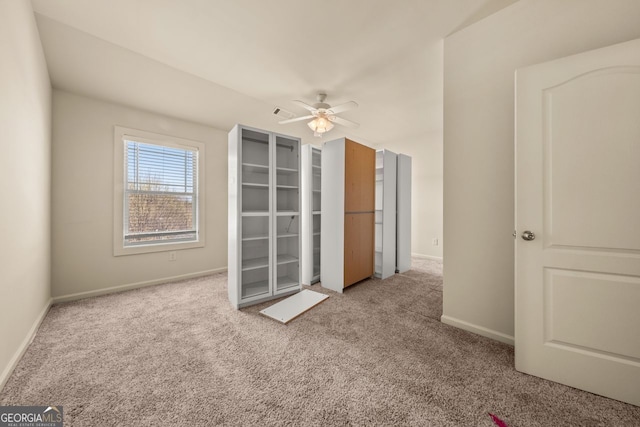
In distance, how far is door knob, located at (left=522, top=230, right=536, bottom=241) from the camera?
156 cm

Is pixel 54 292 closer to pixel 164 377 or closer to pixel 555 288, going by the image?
pixel 164 377

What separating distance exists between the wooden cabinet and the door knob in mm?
1883

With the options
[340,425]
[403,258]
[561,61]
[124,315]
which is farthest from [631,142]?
[124,315]

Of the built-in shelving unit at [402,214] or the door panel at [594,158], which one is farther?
the built-in shelving unit at [402,214]

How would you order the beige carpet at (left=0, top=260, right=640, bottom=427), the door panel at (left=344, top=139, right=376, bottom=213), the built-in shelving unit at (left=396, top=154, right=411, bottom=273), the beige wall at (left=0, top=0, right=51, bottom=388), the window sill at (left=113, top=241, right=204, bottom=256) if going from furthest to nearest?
the built-in shelving unit at (left=396, top=154, right=411, bottom=273), the window sill at (left=113, top=241, right=204, bottom=256), the door panel at (left=344, top=139, right=376, bottom=213), the beige wall at (left=0, top=0, right=51, bottom=388), the beige carpet at (left=0, top=260, right=640, bottom=427)

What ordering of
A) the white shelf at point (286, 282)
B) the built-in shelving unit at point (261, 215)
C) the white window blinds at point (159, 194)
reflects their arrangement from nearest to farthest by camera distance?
the built-in shelving unit at point (261, 215), the white shelf at point (286, 282), the white window blinds at point (159, 194)

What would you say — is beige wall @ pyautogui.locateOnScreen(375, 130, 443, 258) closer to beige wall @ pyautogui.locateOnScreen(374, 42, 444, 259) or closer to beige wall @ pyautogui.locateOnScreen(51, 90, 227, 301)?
beige wall @ pyautogui.locateOnScreen(374, 42, 444, 259)

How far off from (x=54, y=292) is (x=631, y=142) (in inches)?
214

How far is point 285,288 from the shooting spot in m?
3.06

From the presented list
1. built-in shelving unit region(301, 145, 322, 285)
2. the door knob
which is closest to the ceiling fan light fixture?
built-in shelving unit region(301, 145, 322, 285)

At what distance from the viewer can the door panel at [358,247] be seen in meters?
3.24

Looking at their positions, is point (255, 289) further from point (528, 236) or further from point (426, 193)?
point (426, 193)

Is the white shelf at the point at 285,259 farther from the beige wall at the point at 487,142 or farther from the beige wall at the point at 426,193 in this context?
the beige wall at the point at 426,193

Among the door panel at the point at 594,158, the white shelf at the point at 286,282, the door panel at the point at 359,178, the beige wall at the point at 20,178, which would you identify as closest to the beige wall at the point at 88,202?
the beige wall at the point at 20,178
